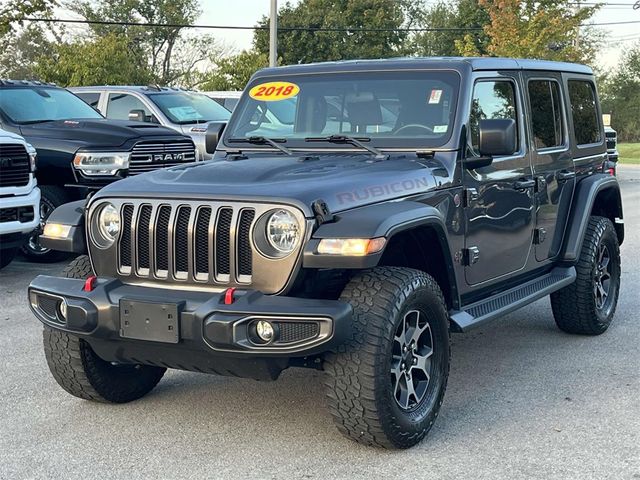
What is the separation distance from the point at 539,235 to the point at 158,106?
845 centimetres

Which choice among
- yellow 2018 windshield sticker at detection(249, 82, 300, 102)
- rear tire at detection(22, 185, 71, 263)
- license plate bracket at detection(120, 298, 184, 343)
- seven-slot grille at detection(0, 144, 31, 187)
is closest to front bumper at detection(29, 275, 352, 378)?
license plate bracket at detection(120, 298, 184, 343)

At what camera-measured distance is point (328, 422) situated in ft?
15.9

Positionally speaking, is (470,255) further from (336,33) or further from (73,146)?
(336,33)

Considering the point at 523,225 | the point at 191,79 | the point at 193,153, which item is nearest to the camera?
the point at 523,225

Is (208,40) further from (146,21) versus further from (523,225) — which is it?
(523,225)

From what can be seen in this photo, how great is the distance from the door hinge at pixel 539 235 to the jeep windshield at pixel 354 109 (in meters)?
1.17

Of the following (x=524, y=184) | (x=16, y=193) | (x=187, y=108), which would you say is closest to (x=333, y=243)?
(x=524, y=184)

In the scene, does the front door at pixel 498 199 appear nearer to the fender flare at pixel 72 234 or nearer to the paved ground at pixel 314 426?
the paved ground at pixel 314 426

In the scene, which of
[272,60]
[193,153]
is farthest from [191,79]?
[193,153]

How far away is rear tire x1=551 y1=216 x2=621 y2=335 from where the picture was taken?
651 cm

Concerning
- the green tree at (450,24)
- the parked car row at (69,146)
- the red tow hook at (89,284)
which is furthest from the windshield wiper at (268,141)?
the green tree at (450,24)

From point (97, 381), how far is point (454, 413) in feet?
6.26

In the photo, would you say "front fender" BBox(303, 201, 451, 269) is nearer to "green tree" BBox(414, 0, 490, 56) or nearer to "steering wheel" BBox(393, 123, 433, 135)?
"steering wheel" BBox(393, 123, 433, 135)

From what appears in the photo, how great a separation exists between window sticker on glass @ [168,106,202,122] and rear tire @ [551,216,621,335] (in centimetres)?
783
